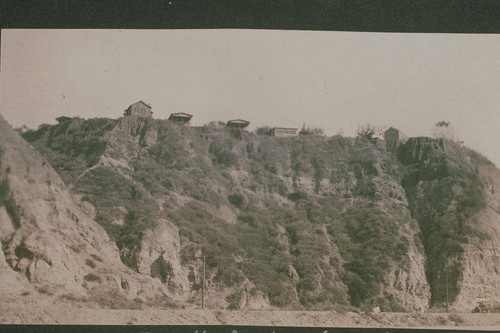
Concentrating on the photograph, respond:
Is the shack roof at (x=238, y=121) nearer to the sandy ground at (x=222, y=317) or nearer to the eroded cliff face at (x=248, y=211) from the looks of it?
the eroded cliff face at (x=248, y=211)

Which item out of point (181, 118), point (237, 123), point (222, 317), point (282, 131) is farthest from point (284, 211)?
point (222, 317)

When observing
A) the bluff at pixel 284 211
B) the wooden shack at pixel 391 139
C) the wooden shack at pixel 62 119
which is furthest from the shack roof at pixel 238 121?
the wooden shack at pixel 62 119

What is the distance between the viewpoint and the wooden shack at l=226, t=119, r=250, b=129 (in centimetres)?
2385

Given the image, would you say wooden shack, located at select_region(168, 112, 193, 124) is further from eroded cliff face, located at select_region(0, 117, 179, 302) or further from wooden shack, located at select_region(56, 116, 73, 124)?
eroded cliff face, located at select_region(0, 117, 179, 302)

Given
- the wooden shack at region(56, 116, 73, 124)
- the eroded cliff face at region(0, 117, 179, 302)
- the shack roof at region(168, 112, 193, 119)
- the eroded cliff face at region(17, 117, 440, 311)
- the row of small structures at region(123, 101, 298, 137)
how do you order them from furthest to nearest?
the shack roof at region(168, 112, 193, 119)
the row of small structures at region(123, 101, 298, 137)
the wooden shack at region(56, 116, 73, 124)
the eroded cliff face at region(17, 117, 440, 311)
the eroded cliff face at region(0, 117, 179, 302)

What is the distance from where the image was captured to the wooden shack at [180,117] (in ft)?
77.4

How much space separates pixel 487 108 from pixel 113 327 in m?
15.3

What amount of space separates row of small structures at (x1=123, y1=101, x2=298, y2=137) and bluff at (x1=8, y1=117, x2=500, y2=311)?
402mm

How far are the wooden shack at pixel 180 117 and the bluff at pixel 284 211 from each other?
434mm

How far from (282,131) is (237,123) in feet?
6.76

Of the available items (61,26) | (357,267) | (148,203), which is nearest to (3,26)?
(61,26)

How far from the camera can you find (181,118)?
24172mm

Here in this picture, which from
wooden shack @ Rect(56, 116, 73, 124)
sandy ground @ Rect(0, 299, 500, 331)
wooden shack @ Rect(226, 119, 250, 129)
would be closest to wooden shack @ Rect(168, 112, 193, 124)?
wooden shack @ Rect(226, 119, 250, 129)

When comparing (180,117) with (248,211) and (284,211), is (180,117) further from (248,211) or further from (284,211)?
(284,211)
